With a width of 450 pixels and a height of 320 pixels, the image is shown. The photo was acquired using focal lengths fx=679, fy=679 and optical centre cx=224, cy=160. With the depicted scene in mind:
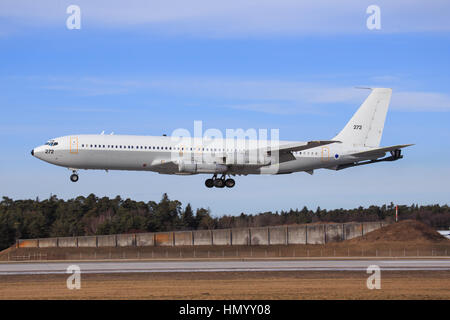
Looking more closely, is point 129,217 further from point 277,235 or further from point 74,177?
point 74,177

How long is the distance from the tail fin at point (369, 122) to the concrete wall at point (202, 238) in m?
35.1

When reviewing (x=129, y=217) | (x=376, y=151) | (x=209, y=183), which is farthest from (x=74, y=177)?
(x=129, y=217)

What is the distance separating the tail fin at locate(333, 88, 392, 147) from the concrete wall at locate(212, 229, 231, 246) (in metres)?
35.2

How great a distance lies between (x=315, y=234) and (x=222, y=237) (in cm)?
1505

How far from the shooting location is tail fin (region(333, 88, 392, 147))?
79.7 metres

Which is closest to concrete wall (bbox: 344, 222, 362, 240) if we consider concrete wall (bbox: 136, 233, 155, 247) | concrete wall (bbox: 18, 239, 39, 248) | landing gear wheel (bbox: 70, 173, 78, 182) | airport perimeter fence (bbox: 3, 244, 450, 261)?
airport perimeter fence (bbox: 3, 244, 450, 261)

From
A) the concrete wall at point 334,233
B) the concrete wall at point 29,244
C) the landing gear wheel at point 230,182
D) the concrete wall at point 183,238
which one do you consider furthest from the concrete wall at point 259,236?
the landing gear wheel at point 230,182

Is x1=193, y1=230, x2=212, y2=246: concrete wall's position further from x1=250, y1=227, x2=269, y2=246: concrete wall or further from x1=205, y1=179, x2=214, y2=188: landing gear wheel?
x1=205, y1=179, x2=214, y2=188: landing gear wheel

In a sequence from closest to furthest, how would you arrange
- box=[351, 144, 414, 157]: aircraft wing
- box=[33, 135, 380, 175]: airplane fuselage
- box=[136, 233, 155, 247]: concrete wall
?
box=[33, 135, 380, 175]: airplane fuselage < box=[351, 144, 414, 157]: aircraft wing < box=[136, 233, 155, 247]: concrete wall

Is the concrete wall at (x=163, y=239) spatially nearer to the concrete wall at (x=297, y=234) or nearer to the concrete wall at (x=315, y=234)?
the concrete wall at (x=297, y=234)

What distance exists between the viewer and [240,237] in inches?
4336

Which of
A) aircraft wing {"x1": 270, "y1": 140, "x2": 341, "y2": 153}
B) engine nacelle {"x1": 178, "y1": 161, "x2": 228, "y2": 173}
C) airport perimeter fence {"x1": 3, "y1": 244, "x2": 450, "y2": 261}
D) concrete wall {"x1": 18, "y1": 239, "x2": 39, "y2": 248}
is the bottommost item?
airport perimeter fence {"x1": 3, "y1": 244, "x2": 450, "y2": 261}

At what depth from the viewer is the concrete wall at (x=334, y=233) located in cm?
11000

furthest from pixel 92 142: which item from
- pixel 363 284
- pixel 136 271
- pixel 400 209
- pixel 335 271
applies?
pixel 400 209
